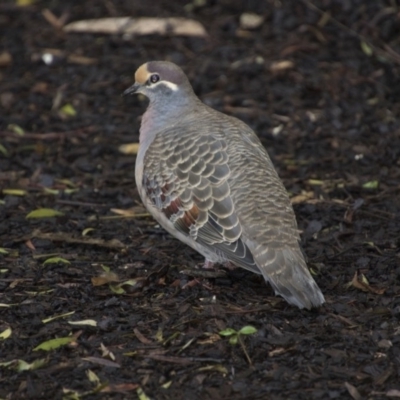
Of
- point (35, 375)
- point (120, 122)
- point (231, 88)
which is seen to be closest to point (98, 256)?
point (35, 375)

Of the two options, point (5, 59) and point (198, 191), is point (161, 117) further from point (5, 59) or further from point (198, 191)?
point (5, 59)

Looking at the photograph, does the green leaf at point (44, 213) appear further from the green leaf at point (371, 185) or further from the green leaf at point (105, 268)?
the green leaf at point (371, 185)

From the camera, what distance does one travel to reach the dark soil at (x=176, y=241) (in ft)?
19.0

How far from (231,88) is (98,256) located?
3926 mm

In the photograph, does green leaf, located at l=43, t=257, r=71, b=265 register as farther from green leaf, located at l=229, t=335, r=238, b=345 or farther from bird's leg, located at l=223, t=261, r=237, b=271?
green leaf, located at l=229, t=335, r=238, b=345

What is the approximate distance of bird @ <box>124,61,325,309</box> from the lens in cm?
638

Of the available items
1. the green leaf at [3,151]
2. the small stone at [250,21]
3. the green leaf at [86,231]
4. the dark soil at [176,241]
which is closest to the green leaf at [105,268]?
the dark soil at [176,241]

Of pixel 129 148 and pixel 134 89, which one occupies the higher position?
pixel 134 89

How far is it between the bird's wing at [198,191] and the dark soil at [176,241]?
344 millimetres

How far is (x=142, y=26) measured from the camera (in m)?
12.2

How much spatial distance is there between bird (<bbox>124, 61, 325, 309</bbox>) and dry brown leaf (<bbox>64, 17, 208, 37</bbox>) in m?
4.46

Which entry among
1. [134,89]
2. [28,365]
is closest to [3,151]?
[134,89]

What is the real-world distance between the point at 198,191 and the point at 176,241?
3.55 ft

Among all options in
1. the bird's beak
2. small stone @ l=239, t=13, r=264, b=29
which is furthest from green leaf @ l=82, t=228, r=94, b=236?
small stone @ l=239, t=13, r=264, b=29
